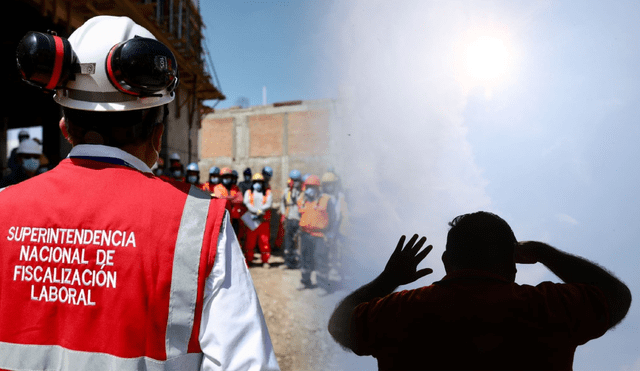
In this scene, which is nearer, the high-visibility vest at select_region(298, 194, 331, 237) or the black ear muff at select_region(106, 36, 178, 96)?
the black ear muff at select_region(106, 36, 178, 96)

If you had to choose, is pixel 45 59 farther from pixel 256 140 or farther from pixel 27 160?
pixel 256 140

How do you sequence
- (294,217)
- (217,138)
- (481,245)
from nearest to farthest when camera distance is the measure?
(481,245)
(294,217)
(217,138)

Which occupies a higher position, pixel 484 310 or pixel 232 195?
pixel 484 310

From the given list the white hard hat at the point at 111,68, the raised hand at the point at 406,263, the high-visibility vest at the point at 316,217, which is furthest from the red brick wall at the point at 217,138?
the white hard hat at the point at 111,68

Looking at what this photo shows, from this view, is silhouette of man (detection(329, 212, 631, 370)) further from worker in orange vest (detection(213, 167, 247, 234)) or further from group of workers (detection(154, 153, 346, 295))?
worker in orange vest (detection(213, 167, 247, 234))

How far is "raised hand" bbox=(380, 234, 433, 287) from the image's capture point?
1.41 m

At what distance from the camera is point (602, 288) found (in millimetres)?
1263

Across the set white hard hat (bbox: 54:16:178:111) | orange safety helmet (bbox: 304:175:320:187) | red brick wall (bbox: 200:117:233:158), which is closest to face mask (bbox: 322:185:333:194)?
orange safety helmet (bbox: 304:175:320:187)

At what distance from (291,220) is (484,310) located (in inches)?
237

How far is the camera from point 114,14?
25.4 feet

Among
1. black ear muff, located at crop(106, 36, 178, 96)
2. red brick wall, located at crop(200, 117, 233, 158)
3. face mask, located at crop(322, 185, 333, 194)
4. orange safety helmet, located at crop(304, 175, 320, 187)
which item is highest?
red brick wall, located at crop(200, 117, 233, 158)

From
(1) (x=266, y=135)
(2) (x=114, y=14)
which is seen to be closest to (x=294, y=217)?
(2) (x=114, y=14)

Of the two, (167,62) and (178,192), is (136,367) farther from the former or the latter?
(167,62)

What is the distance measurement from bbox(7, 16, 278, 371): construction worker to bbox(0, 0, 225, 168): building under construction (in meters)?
6.21
